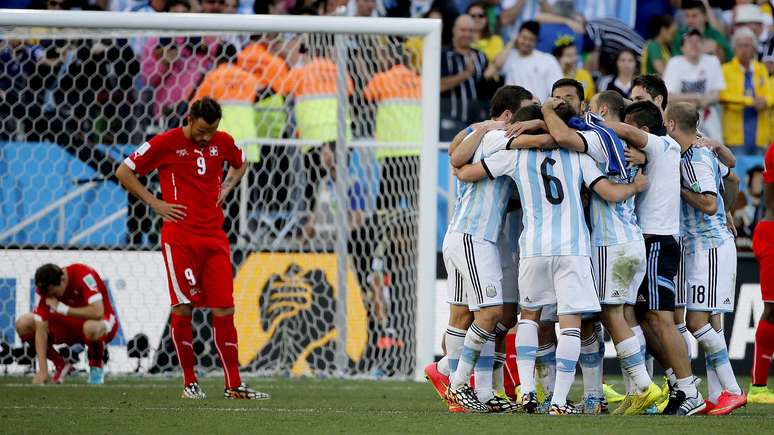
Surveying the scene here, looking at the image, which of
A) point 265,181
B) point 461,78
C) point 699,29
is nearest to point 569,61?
point 461,78

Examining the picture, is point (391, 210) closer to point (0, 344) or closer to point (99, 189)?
point (99, 189)

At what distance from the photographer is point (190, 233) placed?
8.98 metres

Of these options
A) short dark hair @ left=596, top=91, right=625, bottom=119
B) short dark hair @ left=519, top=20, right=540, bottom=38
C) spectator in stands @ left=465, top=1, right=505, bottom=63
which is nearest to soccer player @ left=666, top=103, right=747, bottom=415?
short dark hair @ left=596, top=91, right=625, bottom=119

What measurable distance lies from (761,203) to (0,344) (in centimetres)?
725

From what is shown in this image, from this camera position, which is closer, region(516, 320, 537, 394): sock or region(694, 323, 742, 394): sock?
region(516, 320, 537, 394): sock

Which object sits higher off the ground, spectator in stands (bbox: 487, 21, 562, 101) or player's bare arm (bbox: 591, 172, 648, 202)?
spectator in stands (bbox: 487, 21, 562, 101)

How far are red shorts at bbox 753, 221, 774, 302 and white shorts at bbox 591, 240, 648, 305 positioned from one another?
7.74 feet

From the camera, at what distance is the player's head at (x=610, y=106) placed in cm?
788

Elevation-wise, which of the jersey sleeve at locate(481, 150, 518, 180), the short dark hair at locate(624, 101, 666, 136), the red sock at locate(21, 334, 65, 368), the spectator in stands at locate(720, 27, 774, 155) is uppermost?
the spectator in stands at locate(720, 27, 774, 155)

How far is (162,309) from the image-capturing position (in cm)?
1137

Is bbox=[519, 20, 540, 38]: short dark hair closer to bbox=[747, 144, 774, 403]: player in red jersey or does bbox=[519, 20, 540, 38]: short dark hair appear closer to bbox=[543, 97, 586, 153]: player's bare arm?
bbox=[747, 144, 774, 403]: player in red jersey

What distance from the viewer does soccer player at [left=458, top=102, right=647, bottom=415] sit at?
7199 mm

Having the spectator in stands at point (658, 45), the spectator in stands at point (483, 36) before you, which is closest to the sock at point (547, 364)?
the spectator in stands at point (483, 36)

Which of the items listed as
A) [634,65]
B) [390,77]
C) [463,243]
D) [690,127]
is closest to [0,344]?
[390,77]
